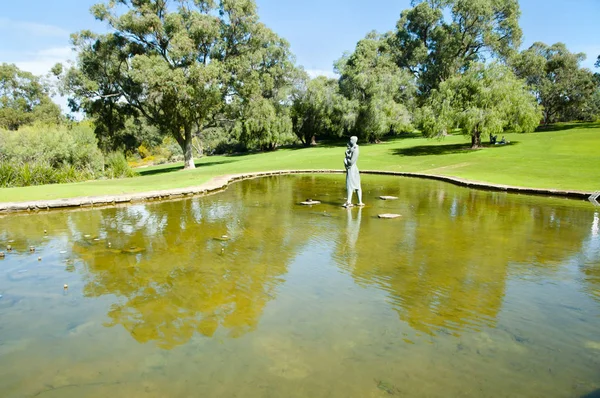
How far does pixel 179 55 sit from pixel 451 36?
34.2 meters

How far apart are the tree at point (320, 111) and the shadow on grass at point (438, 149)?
8.37 meters

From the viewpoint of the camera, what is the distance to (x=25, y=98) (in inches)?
2896

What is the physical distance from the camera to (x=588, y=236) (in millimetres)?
10195

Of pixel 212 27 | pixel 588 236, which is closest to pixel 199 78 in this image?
pixel 212 27

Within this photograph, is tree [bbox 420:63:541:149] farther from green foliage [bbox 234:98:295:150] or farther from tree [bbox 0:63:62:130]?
tree [bbox 0:63:62:130]

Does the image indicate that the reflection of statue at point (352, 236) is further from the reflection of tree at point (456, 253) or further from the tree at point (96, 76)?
the tree at point (96, 76)

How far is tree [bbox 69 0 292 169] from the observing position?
29.6 meters

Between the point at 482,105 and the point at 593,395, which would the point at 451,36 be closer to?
the point at 482,105

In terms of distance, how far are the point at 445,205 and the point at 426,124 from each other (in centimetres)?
2282

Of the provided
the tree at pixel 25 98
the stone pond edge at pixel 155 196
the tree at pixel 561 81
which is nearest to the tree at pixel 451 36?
the tree at pixel 561 81

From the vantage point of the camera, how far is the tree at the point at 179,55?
29625 millimetres

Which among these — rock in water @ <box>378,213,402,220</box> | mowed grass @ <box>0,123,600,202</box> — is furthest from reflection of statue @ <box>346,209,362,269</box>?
mowed grass @ <box>0,123,600,202</box>

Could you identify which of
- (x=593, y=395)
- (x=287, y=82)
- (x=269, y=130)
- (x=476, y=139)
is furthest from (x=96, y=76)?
(x=593, y=395)

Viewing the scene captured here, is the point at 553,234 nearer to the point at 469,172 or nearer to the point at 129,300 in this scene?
the point at 129,300
